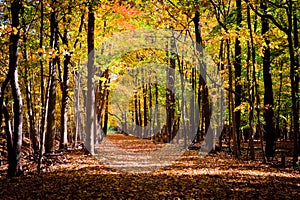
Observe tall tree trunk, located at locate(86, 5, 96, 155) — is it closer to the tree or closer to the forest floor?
the forest floor

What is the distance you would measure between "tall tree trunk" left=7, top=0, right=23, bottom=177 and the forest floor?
0.51 m

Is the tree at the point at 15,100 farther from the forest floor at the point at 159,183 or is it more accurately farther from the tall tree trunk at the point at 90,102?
the tall tree trunk at the point at 90,102

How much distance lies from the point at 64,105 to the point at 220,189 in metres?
10.9

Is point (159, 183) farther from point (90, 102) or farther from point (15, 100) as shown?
point (90, 102)

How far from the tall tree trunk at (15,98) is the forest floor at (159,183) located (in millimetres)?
512

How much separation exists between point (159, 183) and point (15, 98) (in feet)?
16.2

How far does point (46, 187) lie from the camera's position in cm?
836

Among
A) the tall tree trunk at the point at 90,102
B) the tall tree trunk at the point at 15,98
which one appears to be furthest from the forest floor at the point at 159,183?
the tall tree trunk at the point at 90,102

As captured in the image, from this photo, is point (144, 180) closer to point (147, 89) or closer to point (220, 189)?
point (220, 189)

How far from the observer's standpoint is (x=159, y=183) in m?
8.86

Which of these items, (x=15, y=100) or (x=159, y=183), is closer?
(x=159, y=183)

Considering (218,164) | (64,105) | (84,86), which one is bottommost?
(218,164)

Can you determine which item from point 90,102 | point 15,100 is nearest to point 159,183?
point 15,100

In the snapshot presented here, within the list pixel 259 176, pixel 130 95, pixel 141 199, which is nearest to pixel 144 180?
pixel 141 199
